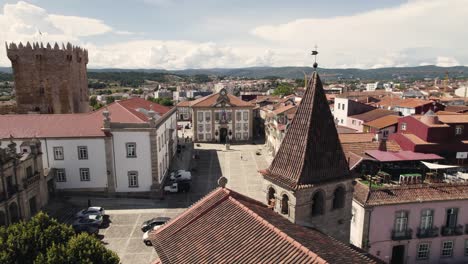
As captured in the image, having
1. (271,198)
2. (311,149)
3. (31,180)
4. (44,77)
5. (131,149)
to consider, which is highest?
(44,77)

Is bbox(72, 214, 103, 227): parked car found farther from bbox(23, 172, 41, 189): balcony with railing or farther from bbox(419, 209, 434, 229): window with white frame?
bbox(419, 209, 434, 229): window with white frame

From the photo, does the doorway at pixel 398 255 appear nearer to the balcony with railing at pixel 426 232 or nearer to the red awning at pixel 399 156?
the balcony with railing at pixel 426 232

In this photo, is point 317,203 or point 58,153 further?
point 58,153

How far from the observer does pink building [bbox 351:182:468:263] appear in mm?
27306

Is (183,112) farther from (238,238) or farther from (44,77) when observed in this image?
(238,238)

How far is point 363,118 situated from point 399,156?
1148 inches

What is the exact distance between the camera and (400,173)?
31.9 metres

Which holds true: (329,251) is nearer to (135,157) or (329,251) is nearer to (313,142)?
(313,142)

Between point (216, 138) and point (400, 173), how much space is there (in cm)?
5370

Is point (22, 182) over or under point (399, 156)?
under

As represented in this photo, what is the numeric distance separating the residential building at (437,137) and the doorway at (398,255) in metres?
11.4

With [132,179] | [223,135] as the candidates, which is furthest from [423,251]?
[223,135]

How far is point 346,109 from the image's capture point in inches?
2581

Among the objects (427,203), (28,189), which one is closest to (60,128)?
(28,189)
